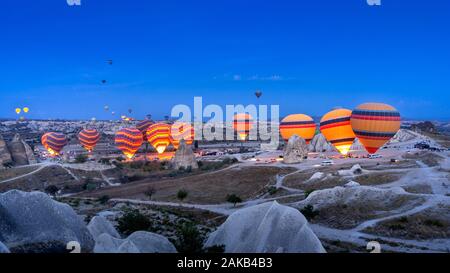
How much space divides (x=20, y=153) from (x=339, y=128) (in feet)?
191

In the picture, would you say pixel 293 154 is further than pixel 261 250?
Yes

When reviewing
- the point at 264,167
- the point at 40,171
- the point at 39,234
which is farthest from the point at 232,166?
the point at 39,234

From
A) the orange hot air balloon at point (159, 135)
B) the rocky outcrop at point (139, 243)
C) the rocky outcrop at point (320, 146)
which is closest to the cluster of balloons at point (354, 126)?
the rocky outcrop at point (320, 146)

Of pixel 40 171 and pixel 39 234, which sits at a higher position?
pixel 39 234

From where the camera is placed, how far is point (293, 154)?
54.2 meters

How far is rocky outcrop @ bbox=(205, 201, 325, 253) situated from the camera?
1080cm

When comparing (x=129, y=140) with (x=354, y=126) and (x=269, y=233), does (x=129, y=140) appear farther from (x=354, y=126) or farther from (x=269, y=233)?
(x=269, y=233)

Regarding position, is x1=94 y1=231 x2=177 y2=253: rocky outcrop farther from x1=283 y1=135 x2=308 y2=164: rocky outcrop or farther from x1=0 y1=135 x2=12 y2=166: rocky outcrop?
x1=0 y1=135 x2=12 y2=166: rocky outcrop

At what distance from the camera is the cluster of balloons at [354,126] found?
140ft

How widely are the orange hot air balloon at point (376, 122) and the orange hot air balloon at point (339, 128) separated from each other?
15.1 ft

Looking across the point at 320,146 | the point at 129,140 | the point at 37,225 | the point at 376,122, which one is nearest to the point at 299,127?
the point at 320,146

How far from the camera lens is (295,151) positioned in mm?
54344
